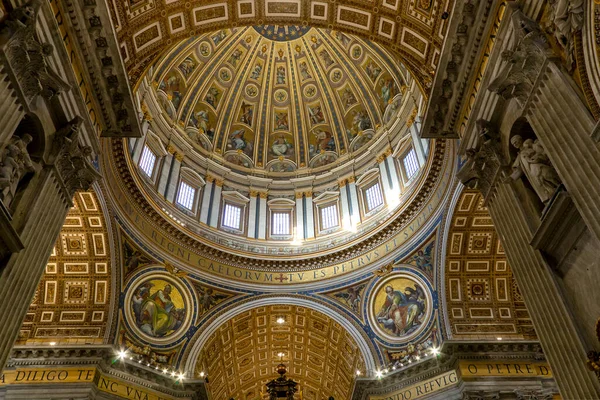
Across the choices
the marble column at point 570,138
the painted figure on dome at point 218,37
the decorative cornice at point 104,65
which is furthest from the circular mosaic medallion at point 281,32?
the marble column at point 570,138

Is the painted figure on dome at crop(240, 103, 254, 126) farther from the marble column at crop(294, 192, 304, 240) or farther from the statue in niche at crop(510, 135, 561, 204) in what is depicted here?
the statue in niche at crop(510, 135, 561, 204)

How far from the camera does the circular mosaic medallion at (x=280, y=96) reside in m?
29.4

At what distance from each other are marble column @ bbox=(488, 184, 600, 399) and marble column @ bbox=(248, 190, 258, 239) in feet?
51.1

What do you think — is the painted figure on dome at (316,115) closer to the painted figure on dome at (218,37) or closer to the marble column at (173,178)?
the painted figure on dome at (218,37)

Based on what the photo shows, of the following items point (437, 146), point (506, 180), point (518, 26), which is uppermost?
point (437, 146)

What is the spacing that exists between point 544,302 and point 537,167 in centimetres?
237

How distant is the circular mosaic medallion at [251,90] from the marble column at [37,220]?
19.5 metres

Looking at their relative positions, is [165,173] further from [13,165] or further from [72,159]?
[13,165]

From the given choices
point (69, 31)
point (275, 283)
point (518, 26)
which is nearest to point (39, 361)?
point (275, 283)

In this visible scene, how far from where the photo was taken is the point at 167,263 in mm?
19734

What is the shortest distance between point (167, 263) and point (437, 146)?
37.8ft

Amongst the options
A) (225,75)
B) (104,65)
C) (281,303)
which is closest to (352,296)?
(281,303)

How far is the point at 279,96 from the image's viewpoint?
1161 inches

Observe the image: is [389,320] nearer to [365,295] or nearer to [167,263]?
Result: [365,295]
